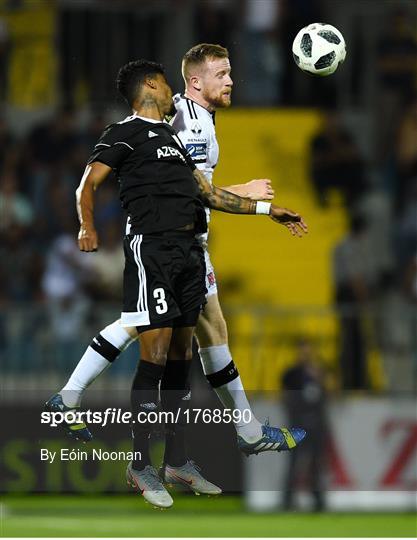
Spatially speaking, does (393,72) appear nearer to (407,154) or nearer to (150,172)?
(407,154)

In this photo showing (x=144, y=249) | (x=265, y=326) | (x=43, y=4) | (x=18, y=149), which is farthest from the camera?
(x=43, y=4)

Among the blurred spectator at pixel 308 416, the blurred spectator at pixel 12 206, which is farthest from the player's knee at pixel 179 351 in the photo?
the blurred spectator at pixel 12 206

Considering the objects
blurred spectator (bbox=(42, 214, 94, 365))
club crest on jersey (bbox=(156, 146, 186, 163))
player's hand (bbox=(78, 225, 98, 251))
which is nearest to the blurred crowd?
blurred spectator (bbox=(42, 214, 94, 365))

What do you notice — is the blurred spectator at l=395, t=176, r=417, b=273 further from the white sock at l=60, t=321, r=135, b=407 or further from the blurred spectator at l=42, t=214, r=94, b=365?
the white sock at l=60, t=321, r=135, b=407

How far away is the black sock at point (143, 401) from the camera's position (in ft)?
29.6

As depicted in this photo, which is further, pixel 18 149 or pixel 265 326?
pixel 18 149

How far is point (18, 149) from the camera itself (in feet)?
64.0

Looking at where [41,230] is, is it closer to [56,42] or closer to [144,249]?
[56,42]

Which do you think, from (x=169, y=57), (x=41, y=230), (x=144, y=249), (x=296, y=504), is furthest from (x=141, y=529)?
(x=144, y=249)

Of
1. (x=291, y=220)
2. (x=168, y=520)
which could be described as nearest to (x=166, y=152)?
(x=291, y=220)

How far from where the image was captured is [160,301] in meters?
9.00

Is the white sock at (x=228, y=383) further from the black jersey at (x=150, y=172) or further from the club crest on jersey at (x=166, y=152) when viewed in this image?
the club crest on jersey at (x=166, y=152)

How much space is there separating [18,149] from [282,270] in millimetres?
3627

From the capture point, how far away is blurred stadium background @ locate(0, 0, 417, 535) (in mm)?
18062
